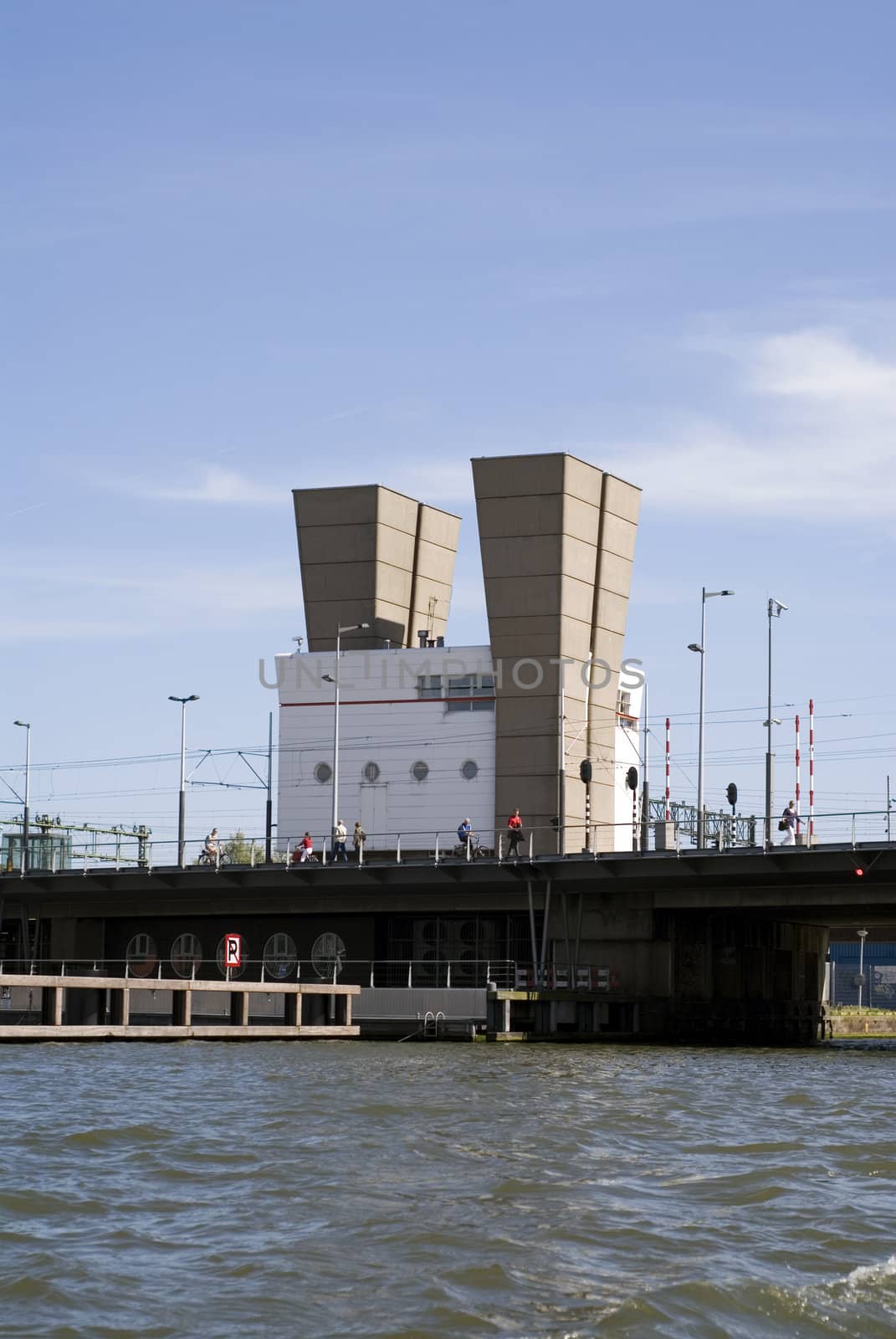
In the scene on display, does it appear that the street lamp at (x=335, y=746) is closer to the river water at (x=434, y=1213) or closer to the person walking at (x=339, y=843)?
the person walking at (x=339, y=843)

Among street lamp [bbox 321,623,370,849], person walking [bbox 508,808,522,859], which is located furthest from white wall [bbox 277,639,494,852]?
person walking [bbox 508,808,522,859]

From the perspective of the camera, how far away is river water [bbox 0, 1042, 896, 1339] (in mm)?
12742

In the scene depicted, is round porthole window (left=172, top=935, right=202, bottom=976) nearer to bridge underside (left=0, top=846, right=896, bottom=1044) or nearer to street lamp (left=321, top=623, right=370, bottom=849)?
bridge underside (left=0, top=846, right=896, bottom=1044)

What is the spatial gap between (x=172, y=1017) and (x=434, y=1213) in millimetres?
31327

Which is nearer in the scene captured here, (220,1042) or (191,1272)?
(191,1272)

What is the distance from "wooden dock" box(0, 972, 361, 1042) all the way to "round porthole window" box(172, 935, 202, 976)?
15.9 m

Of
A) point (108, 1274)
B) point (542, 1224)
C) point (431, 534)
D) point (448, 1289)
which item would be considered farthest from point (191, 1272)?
point (431, 534)

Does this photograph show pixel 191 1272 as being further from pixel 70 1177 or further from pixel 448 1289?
pixel 70 1177

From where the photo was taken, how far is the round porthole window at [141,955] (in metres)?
67.8

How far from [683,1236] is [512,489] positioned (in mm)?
54561

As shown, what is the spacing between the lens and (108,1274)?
13.6m

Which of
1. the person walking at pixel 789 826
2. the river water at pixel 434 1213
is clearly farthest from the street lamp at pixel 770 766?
the river water at pixel 434 1213

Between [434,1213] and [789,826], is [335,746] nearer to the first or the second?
[789,826]

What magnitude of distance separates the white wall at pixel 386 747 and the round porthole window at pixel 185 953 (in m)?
4.95
